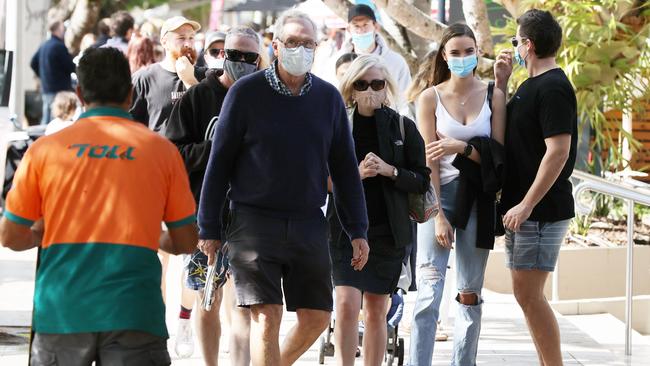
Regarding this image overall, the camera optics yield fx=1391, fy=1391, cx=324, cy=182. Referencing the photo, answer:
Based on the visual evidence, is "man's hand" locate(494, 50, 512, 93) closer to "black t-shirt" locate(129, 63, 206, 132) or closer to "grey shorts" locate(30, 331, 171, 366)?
"black t-shirt" locate(129, 63, 206, 132)

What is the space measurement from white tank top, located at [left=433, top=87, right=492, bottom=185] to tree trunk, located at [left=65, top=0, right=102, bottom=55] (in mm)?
22912

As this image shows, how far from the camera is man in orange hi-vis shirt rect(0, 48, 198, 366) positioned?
14.6ft

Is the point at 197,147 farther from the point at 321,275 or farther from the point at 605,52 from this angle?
the point at 605,52

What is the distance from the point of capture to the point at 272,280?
6246 mm

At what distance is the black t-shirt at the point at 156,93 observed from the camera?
8.42 metres

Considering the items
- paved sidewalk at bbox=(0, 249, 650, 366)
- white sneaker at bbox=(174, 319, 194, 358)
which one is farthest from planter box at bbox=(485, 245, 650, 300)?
white sneaker at bbox=(174, 319, 194, 358)

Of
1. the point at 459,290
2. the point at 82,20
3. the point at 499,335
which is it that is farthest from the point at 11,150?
the point at 82,20

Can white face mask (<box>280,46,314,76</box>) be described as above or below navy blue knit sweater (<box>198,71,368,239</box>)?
above

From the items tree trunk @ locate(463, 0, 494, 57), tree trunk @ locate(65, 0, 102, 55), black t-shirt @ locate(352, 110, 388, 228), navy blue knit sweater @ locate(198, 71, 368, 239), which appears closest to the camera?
navy blue knit sweater @ locate(198, 71, 368, 239)

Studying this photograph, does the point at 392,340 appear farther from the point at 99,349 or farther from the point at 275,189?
the point at 99,349

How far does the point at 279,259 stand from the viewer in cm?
625

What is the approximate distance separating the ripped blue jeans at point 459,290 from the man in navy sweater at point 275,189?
3.68 ft

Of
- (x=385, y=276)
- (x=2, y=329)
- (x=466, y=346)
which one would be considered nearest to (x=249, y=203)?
(x=385, y=276)

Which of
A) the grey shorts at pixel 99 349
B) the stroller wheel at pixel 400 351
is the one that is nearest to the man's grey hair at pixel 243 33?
the stroller wheel at pixel 400 351
